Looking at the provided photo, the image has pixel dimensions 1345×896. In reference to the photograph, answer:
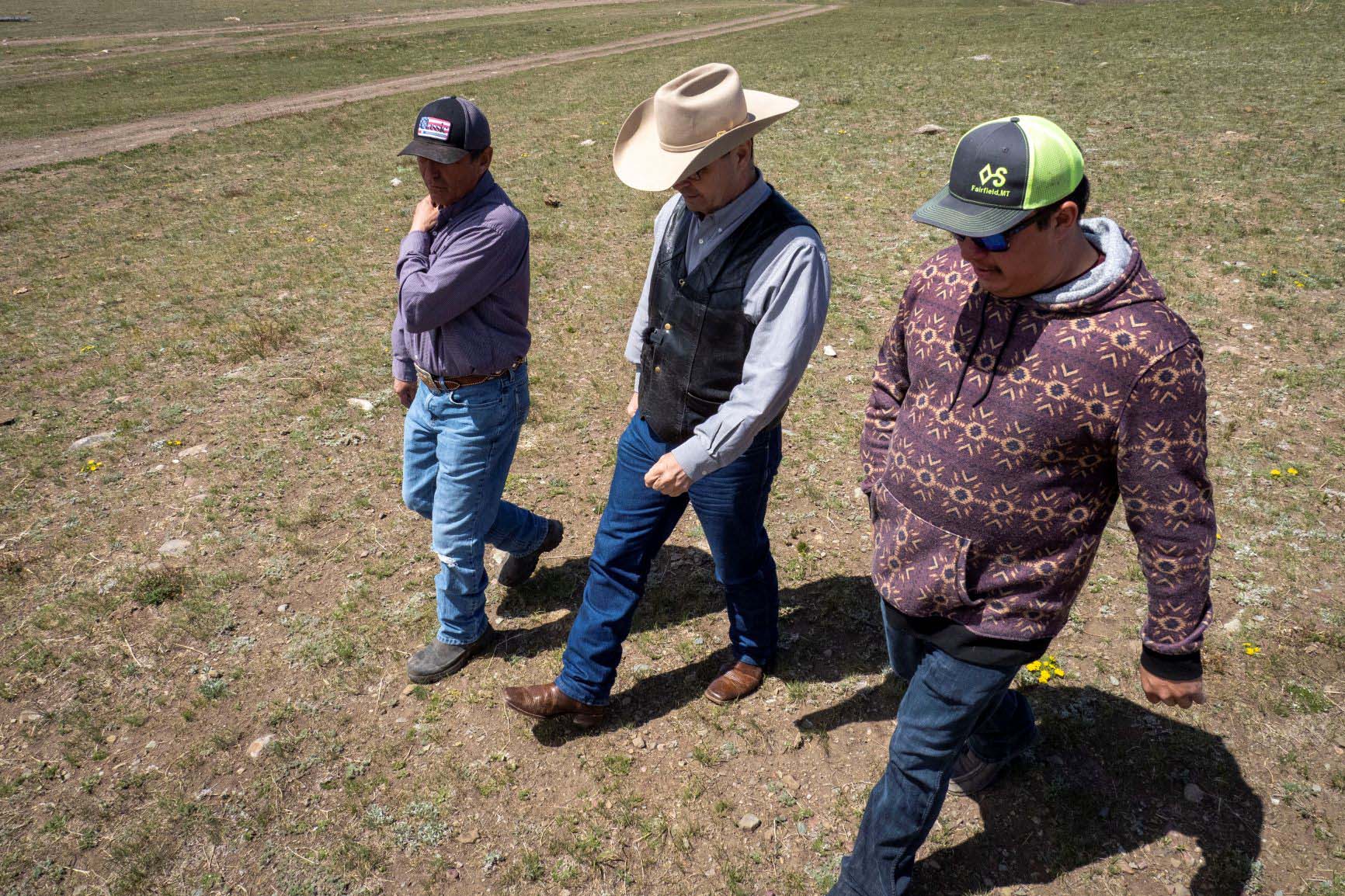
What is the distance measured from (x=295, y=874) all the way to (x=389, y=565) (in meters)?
1.86

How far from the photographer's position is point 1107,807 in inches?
127

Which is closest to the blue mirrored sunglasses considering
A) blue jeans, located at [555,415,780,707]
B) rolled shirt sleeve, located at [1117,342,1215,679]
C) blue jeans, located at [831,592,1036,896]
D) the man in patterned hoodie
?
the man in patterned hoodie

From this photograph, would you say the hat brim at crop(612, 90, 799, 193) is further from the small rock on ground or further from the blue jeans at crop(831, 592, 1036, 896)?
the small rock on ground

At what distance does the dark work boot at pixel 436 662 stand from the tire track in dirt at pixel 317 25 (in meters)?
35.7

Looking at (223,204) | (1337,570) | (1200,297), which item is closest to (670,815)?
(1337,570)

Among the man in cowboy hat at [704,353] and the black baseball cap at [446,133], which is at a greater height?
the black baseball cap at [446,133]

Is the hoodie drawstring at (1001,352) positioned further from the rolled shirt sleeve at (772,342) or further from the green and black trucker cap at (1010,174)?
the rolled shirt sleeve at (772,342)

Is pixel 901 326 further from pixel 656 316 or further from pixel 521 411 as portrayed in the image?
pixel 521 411

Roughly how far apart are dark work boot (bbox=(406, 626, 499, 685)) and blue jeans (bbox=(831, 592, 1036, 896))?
1991 millimetres

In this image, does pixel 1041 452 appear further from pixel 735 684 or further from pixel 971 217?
pixel 735 684

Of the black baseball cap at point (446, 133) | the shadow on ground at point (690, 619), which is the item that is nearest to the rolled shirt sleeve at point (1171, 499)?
the shadow on ground at point (690, 619)

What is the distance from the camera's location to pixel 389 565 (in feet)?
15.7

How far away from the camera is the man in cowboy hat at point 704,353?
2.80 metres

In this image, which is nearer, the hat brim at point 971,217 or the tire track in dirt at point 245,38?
the hat brim at point 971,217
